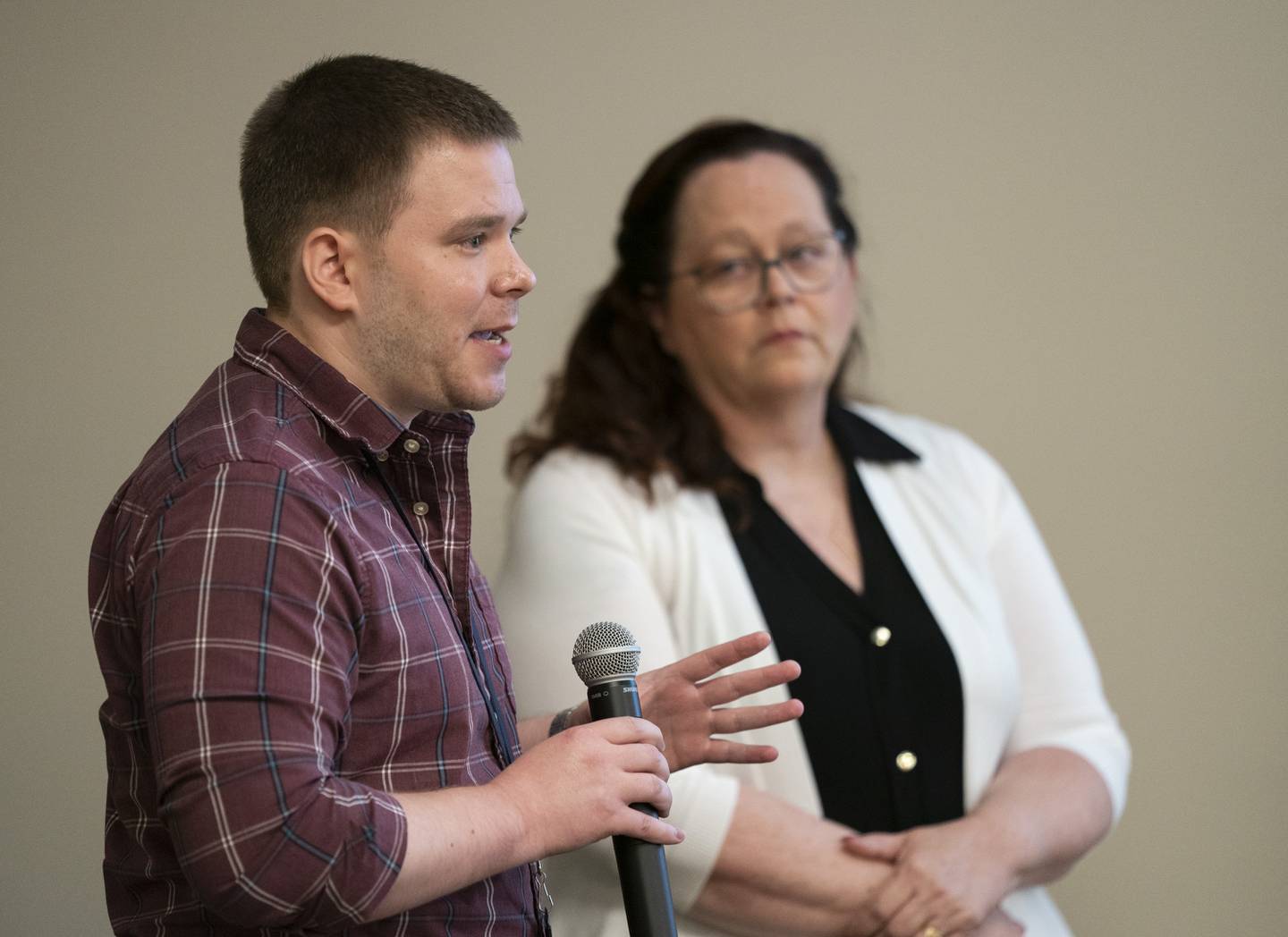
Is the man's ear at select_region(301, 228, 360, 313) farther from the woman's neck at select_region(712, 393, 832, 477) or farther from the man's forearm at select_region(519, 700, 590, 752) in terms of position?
the woman's neck at select_region(712, 393, 832, 477)

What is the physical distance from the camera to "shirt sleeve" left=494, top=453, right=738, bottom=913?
1830mm

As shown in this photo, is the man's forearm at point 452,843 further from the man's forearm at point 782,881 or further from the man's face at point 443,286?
the man's forearm at point 782,881

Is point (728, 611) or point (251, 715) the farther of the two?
A: point (728, 611)

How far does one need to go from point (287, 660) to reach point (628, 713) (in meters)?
0.33

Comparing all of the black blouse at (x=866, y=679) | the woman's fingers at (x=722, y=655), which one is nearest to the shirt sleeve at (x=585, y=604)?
the black blouse at (x=866, y=679)

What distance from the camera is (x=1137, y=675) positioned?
2959 mm

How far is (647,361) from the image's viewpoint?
7.68 feet

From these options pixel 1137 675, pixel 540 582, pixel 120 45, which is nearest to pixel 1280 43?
pixel 1137 675

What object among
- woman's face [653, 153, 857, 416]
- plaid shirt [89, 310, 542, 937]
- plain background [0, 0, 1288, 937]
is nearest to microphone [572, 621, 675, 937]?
plaid shirt [89, 310, 542, 937]

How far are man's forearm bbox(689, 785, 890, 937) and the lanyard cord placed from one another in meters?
0.64

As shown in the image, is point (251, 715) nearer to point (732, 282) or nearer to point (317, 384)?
point (317, 384)

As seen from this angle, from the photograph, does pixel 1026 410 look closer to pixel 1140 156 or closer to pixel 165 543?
pixel 1140 156

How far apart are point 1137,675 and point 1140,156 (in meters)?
1.10

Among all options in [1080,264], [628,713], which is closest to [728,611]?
[628,713]
